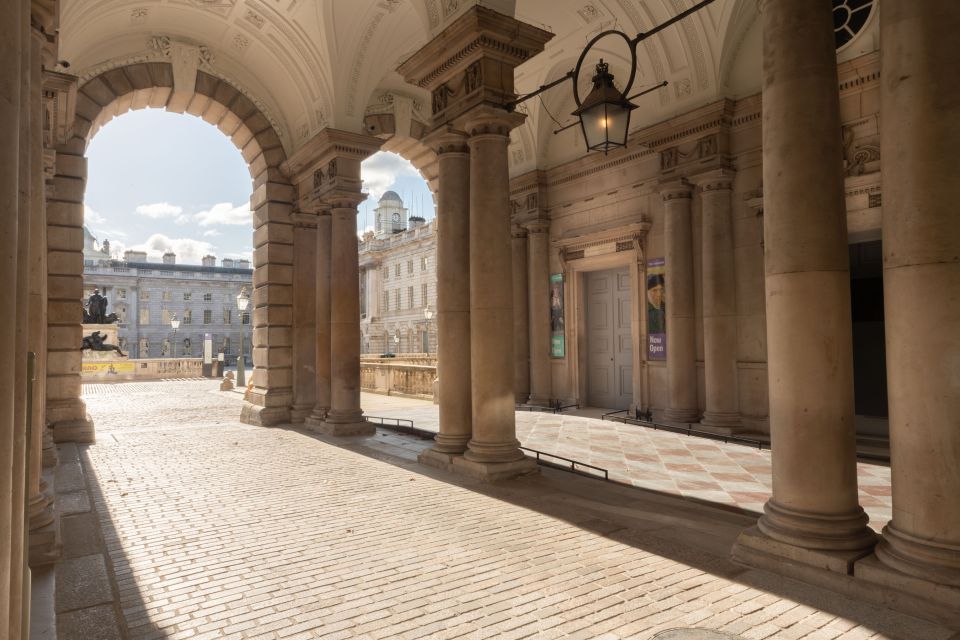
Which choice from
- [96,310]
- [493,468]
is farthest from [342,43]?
[96,310]

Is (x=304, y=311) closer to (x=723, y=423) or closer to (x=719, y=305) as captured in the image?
(x=719, y=305)

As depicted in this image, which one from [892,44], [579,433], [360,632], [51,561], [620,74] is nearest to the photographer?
[360,632]

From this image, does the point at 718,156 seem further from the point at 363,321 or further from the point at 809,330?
the point at 363,321

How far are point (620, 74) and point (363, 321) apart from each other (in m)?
54.9

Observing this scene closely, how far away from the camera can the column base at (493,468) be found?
23.8 ft

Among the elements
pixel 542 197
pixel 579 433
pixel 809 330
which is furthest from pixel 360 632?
pixel 542 197

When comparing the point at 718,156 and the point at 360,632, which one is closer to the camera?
the point at 360,632

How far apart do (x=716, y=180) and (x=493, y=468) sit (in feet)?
25.0

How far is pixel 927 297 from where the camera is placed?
12.1 ft

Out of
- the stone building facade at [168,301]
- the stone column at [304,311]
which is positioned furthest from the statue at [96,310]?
the stone building facade at [168,301]

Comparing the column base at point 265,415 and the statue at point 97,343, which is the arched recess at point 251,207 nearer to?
the column base at point 265,415

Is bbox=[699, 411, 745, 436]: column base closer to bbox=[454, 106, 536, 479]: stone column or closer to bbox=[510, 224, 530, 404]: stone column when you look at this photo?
bbox=[454, 106, 536, 479]: stone column

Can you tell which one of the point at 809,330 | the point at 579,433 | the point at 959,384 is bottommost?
the point at 579,433

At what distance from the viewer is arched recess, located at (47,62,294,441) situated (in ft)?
35.3
